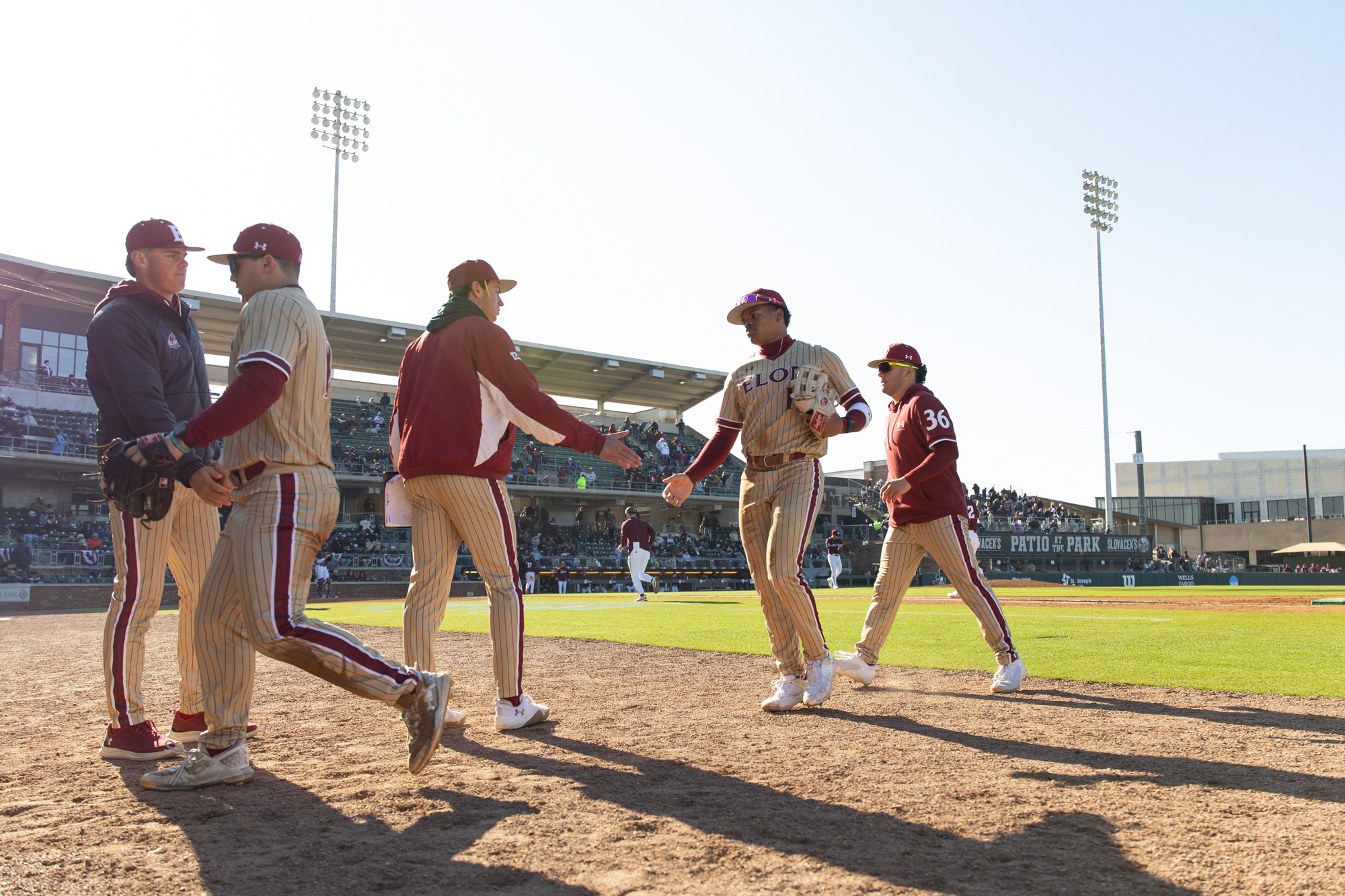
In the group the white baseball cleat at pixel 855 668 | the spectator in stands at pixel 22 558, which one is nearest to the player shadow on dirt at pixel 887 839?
the white baseball cleat at pixel 855 668

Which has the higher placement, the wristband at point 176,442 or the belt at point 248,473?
the wristband at point 176,442

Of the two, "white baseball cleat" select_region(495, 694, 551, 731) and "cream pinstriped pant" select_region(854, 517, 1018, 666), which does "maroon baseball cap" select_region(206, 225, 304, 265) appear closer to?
"white baseball cleat" select_region(495, 694, 551, 731)

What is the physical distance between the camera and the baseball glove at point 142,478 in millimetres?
3232

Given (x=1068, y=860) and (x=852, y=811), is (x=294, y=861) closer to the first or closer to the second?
(x=852, y=811)

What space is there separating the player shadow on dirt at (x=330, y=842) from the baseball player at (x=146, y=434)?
72cm

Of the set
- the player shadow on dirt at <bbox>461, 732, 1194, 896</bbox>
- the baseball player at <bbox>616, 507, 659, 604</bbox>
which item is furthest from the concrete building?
the player shadow on dirt at <bbox>461, 732, 1194, 896</bbox>

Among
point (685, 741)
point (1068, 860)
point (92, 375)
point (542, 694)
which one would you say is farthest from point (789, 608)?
point (92, 375)

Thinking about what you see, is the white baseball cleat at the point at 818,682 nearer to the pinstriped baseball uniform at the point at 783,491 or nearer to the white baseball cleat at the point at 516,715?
the pinstriped baseball uniform at the point at 783,491

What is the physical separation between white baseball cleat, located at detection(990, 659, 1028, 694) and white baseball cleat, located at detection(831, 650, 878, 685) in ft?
2.31

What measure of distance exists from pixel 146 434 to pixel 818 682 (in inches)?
130

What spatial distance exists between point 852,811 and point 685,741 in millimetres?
1241

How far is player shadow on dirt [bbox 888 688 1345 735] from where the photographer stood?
4.07 metres

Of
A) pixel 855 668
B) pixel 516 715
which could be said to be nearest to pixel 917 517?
pixel 855 668

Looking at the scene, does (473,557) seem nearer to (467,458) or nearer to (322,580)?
(467,458)
